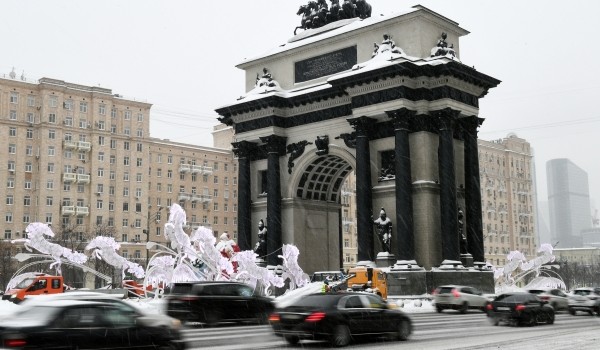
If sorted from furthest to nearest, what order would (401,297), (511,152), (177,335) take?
(511,152)
(401,297)
(177,335)

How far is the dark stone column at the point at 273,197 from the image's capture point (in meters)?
48.0

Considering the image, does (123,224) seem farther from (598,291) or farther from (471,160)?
(598,291)

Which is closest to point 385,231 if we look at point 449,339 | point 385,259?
point 385,259

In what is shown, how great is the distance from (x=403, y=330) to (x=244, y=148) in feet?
112

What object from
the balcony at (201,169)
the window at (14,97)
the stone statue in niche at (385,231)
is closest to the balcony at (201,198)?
the balcony at (201,169)

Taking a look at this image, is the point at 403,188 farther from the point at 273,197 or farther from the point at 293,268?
the point at 273,197

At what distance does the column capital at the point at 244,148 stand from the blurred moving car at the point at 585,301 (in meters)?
25.9

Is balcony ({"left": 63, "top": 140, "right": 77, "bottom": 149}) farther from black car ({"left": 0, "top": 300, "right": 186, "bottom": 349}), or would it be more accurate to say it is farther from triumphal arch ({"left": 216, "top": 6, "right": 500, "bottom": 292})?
black car ({"left": 0, "top": 300, "right": 186, "bottom": 349})

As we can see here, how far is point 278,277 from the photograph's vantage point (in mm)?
44031

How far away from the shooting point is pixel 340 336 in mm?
16703

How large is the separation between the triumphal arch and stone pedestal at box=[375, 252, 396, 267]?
0.23 feet

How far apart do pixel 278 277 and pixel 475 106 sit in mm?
16384

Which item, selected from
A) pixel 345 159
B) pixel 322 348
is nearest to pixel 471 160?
pixel 345 159

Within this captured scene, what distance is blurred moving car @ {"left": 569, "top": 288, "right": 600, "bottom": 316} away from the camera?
100 feet
